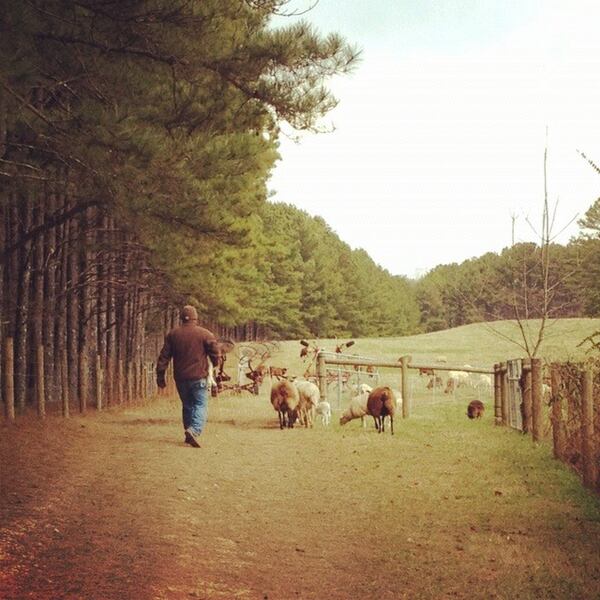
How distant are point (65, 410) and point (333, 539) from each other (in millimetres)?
8671

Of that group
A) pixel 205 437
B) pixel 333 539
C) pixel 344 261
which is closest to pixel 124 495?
pixel 333 539

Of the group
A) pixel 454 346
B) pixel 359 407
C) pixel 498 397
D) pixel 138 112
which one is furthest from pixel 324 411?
pixel 454 346

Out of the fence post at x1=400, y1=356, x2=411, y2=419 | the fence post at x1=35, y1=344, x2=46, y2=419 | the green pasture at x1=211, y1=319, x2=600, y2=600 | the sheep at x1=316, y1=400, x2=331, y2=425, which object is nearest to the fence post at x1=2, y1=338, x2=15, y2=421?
the fence post at x1=35, y1=344, x2=46, y2=419

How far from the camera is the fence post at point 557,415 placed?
10391 mm

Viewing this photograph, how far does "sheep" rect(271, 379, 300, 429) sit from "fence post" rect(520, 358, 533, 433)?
4.49 meters

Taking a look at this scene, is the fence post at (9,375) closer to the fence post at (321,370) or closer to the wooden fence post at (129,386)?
the wooden fence post at (129,386)

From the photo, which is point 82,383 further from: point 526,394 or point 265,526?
point 265,526

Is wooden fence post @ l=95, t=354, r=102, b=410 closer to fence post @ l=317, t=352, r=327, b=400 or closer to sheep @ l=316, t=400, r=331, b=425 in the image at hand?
sheep @ l=316, t=400, r=331, b=425

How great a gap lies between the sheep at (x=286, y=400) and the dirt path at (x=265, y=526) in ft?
11.4

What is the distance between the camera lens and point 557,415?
412 inches

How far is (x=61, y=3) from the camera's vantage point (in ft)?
28.1

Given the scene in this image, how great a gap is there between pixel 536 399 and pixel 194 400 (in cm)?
578

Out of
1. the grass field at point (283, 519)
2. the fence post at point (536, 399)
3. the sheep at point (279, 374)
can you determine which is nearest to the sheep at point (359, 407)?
the sheep at point (279, 374)

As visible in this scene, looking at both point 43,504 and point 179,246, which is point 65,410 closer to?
point 179,246
